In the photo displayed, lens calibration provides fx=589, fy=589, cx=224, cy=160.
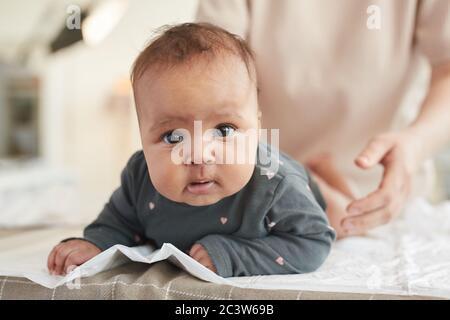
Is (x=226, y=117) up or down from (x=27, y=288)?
up

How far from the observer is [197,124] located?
43cm

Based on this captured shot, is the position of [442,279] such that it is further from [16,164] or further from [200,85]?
[16,164]

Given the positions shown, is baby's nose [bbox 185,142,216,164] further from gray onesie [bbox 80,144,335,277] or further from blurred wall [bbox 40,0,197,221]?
blurred wall [bbox 40,0,197,221]

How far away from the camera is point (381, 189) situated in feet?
2.02

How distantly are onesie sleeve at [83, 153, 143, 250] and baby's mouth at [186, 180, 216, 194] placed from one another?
128mm

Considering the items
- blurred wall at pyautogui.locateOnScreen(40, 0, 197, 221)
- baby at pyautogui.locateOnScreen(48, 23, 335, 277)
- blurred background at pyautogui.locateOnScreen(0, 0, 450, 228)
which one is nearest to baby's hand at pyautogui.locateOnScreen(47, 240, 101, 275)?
baby at pyautogui.locateOnScreen(48, 23, 335, 277)

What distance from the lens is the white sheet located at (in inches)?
17.1

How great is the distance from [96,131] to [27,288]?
1.46m

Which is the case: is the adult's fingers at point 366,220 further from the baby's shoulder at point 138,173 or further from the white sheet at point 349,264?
the baby's shoulder at point 138,173

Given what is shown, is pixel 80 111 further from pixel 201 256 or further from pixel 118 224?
pixel 201 256

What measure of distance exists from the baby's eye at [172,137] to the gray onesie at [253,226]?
0.09 m

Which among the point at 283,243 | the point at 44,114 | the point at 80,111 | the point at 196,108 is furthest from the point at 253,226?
the point at 44,114

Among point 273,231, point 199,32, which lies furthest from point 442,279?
point 199,32

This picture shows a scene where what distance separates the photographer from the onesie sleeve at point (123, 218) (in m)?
0.56
